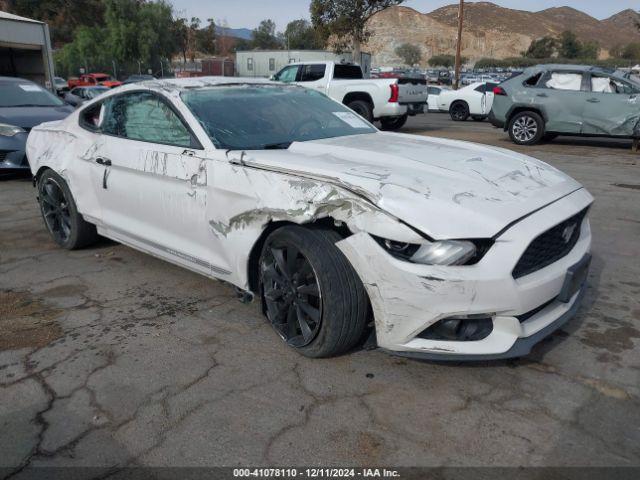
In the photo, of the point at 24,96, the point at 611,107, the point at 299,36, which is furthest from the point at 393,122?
the point at 299,36

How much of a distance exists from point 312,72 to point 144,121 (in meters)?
10.8

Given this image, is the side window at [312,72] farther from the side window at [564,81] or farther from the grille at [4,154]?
the grille at [4,154]

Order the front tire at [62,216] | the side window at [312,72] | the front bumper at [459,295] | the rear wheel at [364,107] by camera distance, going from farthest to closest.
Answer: the side window at [312,72]
the rear wheel at [364,107]
the front tire at [62,216]
the front bumper at [459,295]

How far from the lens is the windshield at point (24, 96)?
8.70 metres

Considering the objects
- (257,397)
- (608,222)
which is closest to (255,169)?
(257,397)

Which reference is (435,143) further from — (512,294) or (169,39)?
(169,39)

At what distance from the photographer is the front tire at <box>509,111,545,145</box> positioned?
1138cm

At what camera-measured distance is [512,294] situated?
2.41 metres

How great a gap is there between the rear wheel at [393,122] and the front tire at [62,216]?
420 inches

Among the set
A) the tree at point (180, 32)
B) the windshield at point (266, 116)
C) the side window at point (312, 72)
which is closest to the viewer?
the windshield at point (266, 116)

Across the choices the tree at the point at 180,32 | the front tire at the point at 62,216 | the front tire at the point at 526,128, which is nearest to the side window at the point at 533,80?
the front tire at the point at 526,128

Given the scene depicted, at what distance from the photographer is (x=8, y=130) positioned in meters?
7.70

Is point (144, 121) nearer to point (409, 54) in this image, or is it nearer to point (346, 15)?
point (346, 15)

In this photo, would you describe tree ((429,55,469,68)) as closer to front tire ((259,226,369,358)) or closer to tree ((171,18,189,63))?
tree ((171,18,189,63))
